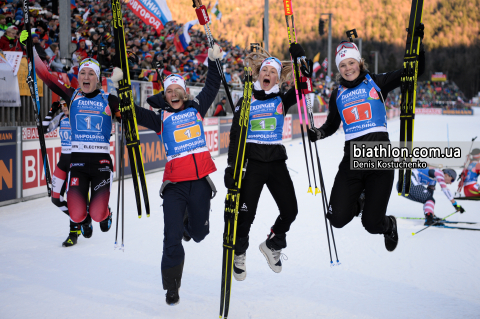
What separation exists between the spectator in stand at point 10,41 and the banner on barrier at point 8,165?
240cm

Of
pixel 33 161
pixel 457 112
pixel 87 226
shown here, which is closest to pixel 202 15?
pixel 87 226

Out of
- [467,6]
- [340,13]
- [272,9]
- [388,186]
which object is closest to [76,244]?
[388,186]

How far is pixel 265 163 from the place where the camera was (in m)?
4.12

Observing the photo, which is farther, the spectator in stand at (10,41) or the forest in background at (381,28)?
the forest in background at (381,28)

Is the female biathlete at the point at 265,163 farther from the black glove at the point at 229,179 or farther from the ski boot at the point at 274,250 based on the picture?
the black glove at the point at 229,179

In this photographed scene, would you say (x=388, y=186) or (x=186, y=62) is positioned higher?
(x=186, y=62)

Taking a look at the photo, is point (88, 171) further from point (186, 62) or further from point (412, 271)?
point (186, 62)

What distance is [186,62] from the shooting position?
61.0ft

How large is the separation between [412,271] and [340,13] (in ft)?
487

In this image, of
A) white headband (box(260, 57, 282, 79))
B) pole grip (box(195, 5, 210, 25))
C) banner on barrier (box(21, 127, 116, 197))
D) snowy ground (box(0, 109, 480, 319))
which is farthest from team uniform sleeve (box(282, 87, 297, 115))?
banner on barrier (box(21, 127, 116, 197))

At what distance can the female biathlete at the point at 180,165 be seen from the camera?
366cm

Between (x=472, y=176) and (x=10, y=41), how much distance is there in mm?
9174

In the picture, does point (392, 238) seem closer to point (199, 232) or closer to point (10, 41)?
point (199, 232)

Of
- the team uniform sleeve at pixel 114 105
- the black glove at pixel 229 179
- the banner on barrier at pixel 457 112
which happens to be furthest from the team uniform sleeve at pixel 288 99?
the banner on barrier at pixel 457 112
